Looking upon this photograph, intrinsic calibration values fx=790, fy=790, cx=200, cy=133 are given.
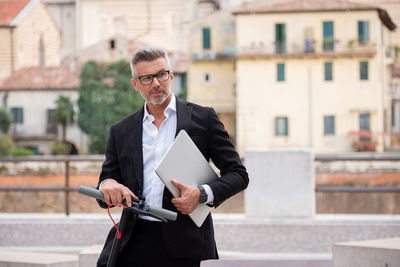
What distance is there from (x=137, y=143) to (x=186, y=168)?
26 cm

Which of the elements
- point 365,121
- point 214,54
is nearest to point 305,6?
point 214,54

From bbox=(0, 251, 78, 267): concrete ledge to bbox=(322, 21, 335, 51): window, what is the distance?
40.9 metres

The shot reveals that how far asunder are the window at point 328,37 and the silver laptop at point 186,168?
140 feet

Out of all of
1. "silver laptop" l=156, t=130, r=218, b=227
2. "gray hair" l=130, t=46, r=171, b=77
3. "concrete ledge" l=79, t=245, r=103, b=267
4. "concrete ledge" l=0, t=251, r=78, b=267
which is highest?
"gray hair" l=130, t=46, r=171, b=77

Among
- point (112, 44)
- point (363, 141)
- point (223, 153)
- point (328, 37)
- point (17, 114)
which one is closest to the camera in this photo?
point (223, 153)

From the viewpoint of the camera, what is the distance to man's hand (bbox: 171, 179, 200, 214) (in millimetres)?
3053

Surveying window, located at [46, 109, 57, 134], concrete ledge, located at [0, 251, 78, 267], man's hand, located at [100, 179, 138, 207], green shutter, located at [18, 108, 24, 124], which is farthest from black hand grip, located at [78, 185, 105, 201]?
green shutter, located at [18, 108, 24, 124]

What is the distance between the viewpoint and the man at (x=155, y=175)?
123 inches

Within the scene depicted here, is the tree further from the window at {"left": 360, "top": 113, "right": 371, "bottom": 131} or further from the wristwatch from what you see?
the wristwatch

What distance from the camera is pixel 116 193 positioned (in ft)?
10.1

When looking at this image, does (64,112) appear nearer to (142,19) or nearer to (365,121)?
(142,19)

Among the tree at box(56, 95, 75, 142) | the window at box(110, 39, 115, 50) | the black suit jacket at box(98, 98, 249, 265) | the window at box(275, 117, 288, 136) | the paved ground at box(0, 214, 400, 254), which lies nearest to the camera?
the black suit jacket at box(98, 98, 249, 265)

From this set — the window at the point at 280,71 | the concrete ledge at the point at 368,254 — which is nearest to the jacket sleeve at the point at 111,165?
the concrete ledge at the point at 368,254

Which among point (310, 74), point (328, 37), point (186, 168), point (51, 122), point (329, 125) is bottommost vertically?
point (186, 168)
